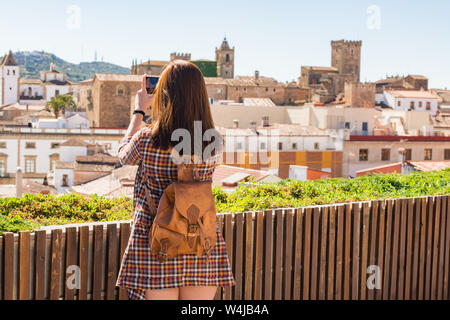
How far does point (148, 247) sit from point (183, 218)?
234 millimetres

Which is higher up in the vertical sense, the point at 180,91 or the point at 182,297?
the point at 180,91

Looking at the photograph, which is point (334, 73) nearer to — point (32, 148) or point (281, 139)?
point (281, 139)

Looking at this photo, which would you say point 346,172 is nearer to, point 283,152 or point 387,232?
point 283,152

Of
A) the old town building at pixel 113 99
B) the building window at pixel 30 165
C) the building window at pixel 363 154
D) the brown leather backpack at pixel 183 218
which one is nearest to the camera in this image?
the brown leather backpack at pixel 183 218

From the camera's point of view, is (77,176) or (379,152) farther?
(379,152)

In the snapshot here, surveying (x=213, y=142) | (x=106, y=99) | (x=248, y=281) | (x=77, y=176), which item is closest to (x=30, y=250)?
(x=213, y=142)

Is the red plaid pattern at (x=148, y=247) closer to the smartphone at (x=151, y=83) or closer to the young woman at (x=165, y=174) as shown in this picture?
the young woman at (x=165, y=174)

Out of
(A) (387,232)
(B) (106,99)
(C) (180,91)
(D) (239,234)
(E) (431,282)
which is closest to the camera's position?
(C) (180,91)

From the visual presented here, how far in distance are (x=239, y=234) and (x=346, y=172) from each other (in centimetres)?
3506

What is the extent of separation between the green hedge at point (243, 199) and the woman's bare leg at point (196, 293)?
95 centimetres

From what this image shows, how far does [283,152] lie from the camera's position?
35.6 m

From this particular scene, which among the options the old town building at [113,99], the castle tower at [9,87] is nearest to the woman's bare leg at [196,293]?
the old town building at [113,99]

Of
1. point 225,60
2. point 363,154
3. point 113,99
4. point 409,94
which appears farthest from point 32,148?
point 225,60

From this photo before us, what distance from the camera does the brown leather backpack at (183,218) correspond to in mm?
2523
